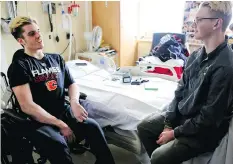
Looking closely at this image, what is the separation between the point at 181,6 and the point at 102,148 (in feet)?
9.81

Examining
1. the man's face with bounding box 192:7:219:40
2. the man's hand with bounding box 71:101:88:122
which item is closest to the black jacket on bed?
the man's face with bounding box 192:7:219:40

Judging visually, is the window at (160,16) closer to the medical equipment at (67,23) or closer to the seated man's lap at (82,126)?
the medical equipment at (67,23)

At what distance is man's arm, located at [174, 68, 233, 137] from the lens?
1.14m

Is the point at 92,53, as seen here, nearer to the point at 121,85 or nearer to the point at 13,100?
the point at 121,85

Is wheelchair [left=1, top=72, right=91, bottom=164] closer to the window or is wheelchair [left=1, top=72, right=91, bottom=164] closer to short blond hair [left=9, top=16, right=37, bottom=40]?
short blond hair [left=9, top=16, right=37, bottom=40]

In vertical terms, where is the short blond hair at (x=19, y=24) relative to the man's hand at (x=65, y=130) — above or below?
above

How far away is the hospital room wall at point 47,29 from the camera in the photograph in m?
2.50

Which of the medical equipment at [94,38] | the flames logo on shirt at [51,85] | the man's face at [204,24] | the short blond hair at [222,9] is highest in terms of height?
the short blond hair at [222,9]

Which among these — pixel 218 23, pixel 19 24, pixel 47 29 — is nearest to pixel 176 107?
pixel 218 23

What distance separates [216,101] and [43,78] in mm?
1124

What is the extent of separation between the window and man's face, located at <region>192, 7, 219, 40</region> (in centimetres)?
260

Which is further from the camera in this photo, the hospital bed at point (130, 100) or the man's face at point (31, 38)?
the hospital bed at point (130, 100)

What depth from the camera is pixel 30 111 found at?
4.95 feet

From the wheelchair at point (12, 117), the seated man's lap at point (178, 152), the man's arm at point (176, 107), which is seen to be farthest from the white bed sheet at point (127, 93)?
the wheelchair at point (12, 117)
